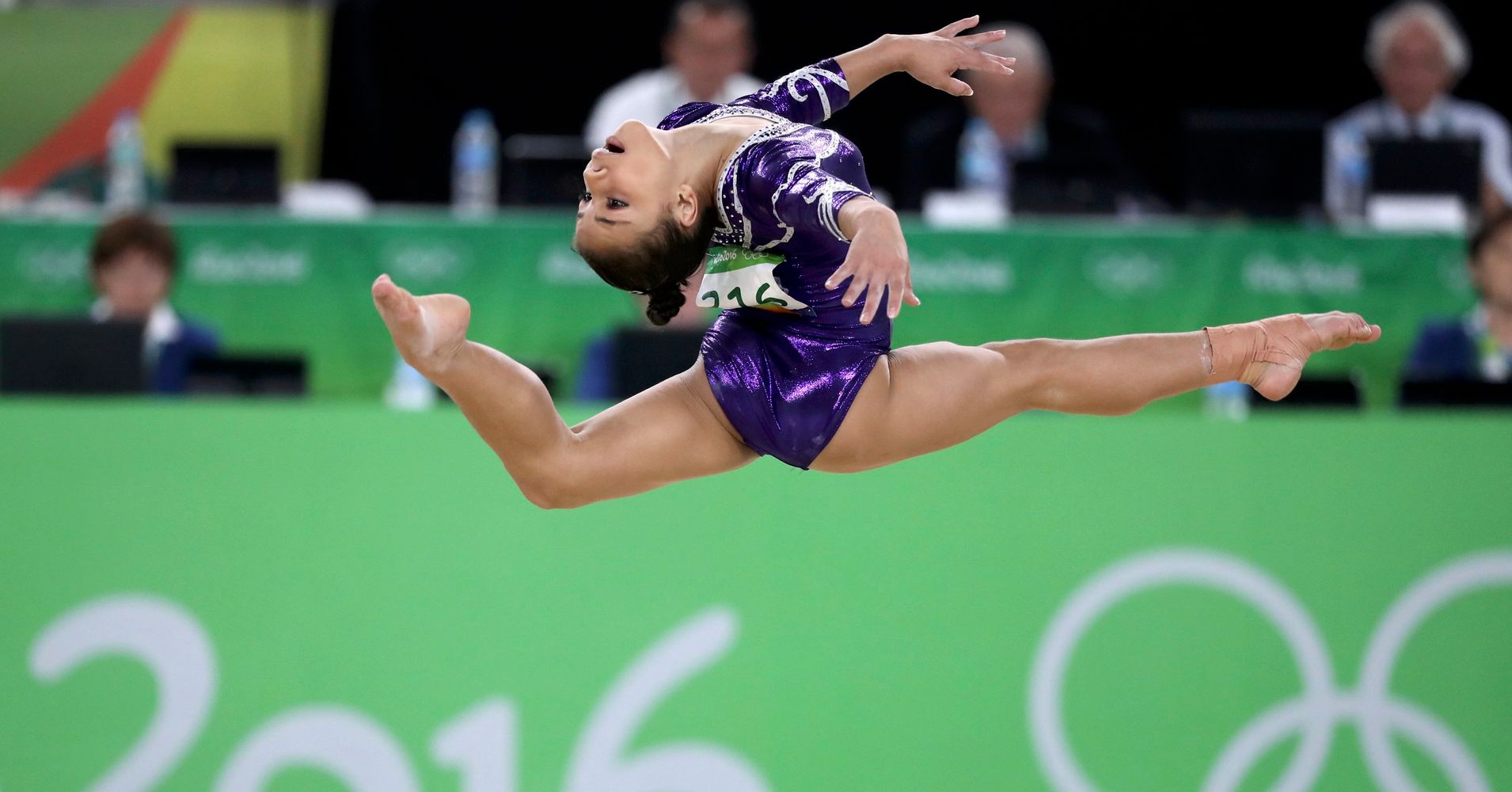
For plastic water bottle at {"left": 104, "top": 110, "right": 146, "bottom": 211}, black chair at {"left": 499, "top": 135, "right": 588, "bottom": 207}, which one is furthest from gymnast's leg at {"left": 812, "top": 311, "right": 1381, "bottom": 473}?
plastic water bottle at {"left": 104, "top": 110, "right": 146, "bottom": 211}

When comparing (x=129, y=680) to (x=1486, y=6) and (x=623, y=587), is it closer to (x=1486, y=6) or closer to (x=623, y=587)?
(x=623, y=587)

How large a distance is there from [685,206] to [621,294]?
9.63 feet

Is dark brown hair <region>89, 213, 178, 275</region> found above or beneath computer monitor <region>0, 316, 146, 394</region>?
above

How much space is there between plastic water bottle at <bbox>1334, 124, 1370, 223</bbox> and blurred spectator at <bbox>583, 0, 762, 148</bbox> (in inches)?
105

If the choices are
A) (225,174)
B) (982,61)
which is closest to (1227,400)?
(982,61)

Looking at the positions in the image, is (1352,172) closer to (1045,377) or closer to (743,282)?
(1045,377)

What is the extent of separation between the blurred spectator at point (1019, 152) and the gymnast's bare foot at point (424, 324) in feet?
13.5

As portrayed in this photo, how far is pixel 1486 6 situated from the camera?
10352 mm

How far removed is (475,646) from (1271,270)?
371cm

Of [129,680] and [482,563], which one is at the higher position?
[482,563]

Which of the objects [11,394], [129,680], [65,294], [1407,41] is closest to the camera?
[129,680]

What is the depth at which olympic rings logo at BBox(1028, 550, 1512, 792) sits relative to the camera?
14.3 feet

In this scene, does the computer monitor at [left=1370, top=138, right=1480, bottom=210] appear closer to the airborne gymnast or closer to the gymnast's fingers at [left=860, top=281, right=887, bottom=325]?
the airborne gymnast

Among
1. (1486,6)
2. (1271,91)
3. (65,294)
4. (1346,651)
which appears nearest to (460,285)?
(65,294)
